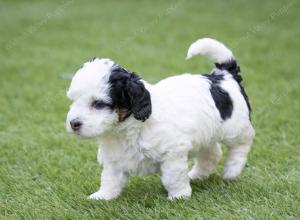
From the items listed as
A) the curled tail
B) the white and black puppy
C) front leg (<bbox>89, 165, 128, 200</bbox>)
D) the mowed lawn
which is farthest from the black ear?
the curled tail

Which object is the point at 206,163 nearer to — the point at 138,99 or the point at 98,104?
the point at 138,99

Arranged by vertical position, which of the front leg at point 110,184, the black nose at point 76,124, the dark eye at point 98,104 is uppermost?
the dark eye at point 98,104

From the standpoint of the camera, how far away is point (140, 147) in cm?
356

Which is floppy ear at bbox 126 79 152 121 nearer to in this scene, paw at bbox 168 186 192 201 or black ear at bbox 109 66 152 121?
black ear at bbox 109 66 152 121

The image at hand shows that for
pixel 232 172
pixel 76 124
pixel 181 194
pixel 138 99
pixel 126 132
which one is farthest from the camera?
pixel 232 172

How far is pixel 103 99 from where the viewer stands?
329cm

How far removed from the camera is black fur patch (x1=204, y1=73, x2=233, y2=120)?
391 cm

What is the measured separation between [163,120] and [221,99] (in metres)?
0.56

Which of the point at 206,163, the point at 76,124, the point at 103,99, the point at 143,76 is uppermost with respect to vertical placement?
the point at 103,99

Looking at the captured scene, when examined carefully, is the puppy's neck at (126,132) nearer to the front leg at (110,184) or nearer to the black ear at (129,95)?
the black ear at (129,95)

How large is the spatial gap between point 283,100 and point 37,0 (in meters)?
10.5

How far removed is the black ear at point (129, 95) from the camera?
335 centimetres

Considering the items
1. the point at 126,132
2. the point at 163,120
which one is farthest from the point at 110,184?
the point at 163,120

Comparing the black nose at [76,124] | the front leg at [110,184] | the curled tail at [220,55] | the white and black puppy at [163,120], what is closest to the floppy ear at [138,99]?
the white and black puppy at [163,120]
